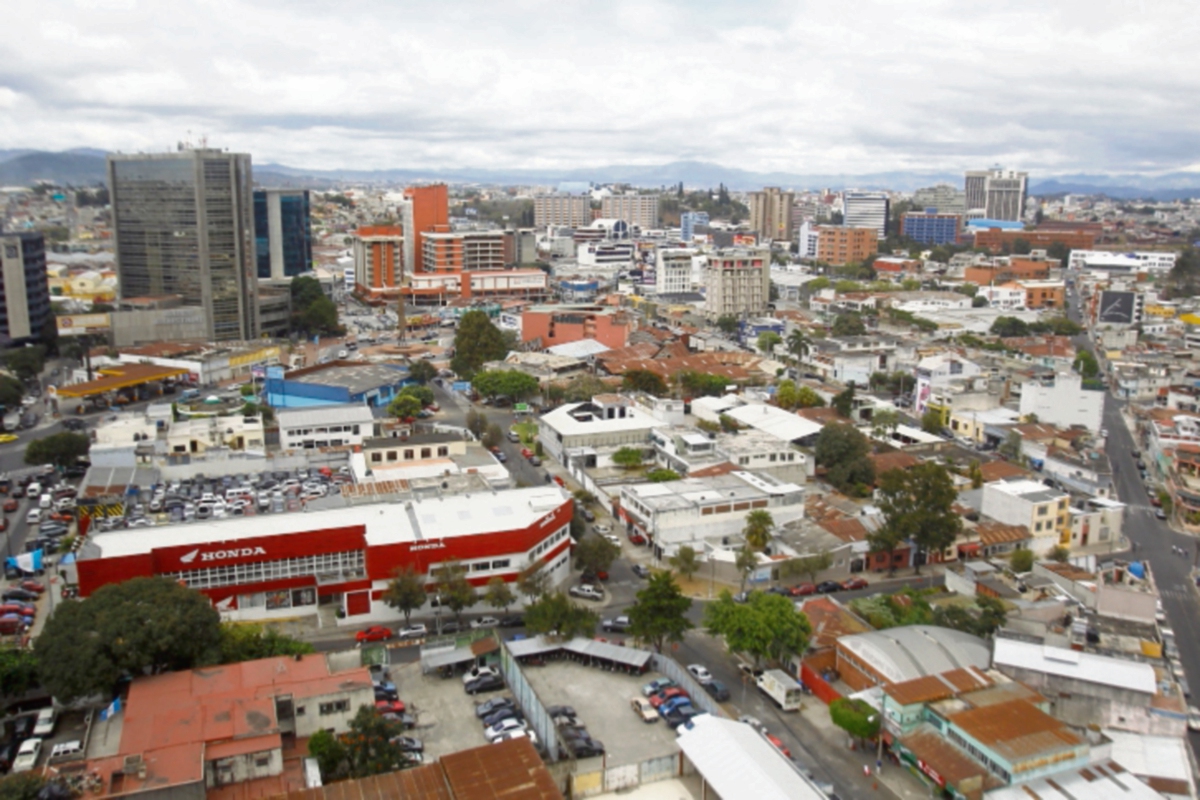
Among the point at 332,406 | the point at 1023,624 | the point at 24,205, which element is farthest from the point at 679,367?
the point at 24,205

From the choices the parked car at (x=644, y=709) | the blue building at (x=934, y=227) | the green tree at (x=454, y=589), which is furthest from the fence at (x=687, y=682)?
the blue building at (x=934, y=227)

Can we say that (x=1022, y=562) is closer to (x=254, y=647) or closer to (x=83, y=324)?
(x=254, y=647)

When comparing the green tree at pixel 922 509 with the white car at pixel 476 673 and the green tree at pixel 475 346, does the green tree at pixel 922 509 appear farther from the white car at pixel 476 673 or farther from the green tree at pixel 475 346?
the green tree at pixel 475 346

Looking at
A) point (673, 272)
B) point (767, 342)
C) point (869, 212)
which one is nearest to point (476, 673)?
point (767, 342)

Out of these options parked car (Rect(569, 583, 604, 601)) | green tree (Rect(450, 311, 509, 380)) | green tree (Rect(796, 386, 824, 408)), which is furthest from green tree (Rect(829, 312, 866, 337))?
parked car (Rect(569, 583, 604, 601))

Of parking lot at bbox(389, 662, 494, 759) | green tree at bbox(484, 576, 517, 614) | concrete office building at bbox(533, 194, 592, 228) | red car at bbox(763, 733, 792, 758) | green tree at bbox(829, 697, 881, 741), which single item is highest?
concrete office building at bbox(533, 194, 592, 228)

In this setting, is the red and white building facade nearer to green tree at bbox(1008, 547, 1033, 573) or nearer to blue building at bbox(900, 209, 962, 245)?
green tree at bbox(1008, 547, 1033, 573)
